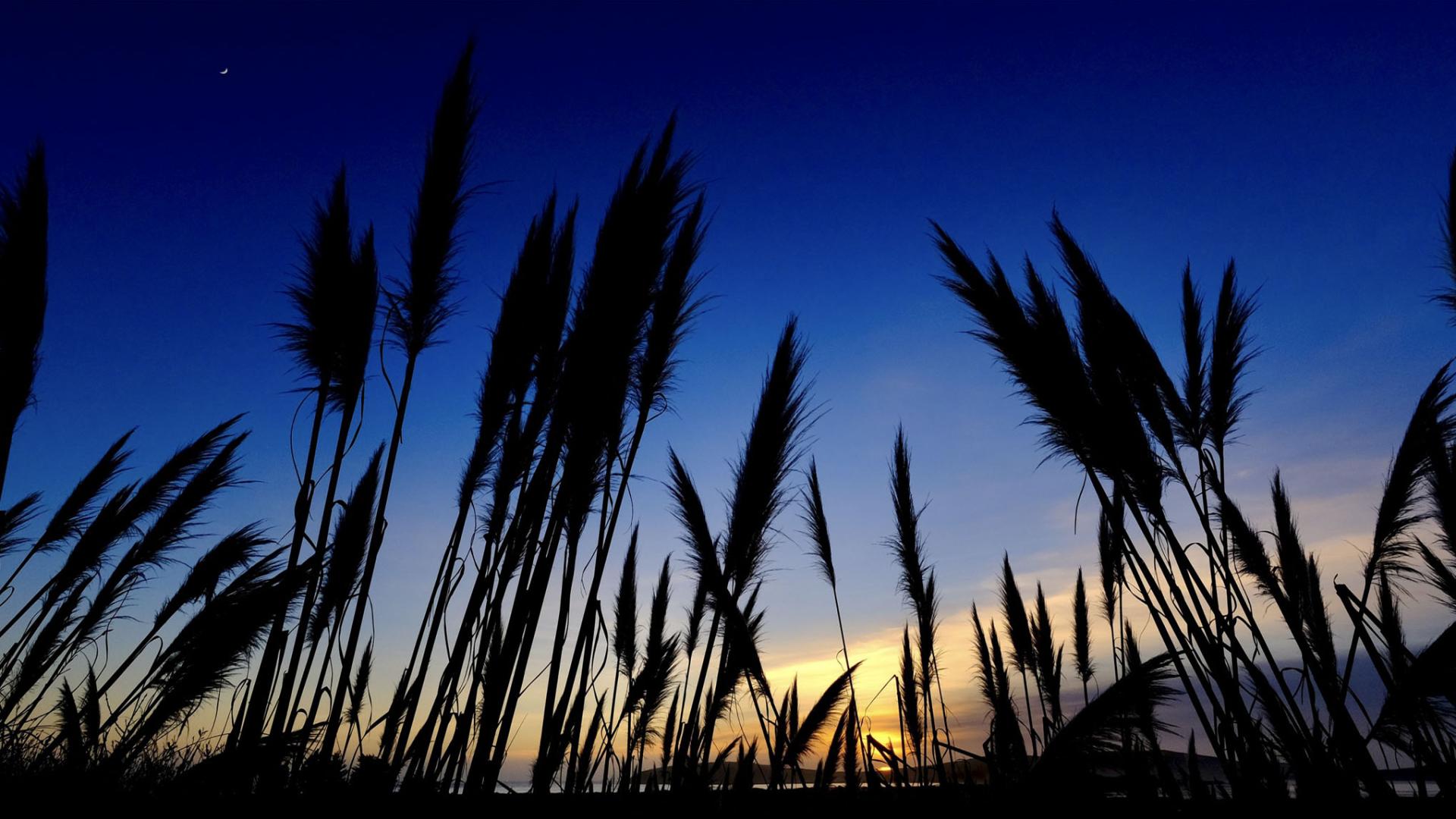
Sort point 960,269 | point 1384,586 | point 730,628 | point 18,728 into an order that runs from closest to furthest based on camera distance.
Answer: point 960,269 → point 730,628 → point 18,728 → point 1384,586

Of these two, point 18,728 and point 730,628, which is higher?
point 730,628

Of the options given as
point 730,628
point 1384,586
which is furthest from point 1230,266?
point 730,628

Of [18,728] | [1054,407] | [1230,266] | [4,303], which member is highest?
[1230,266]

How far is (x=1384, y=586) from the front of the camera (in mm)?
4852

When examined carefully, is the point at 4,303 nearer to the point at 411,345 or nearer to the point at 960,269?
the point at 411,345

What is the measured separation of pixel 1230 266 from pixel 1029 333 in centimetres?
207

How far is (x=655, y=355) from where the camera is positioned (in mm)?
3039

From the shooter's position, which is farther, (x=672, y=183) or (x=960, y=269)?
(x=960, y=269)

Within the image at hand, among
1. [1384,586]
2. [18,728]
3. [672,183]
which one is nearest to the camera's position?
[672,183]

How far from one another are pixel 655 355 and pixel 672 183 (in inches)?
32.7

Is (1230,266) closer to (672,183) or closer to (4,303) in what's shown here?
(672,183)

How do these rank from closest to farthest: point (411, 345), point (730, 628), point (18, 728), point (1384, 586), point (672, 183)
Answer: point (672, 183) → point (411, 345) → point (730, 628) → point (18, 728) → point (1384, 586)

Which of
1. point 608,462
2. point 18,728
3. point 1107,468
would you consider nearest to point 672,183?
point 608,462

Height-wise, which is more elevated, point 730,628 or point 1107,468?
point 1107,468
